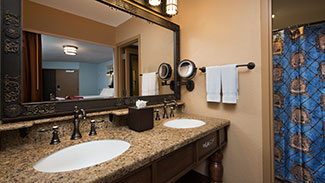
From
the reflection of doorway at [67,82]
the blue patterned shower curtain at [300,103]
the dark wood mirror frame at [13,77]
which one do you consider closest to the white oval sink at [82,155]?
the dark wood mirror frame at [13,77]

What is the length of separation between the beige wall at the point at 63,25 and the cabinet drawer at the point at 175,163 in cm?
95

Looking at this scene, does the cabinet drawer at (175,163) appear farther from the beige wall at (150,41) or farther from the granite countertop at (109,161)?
the beige wall at (150,41)

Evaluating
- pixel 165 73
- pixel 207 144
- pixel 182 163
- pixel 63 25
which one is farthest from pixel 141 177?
pixel 165 73

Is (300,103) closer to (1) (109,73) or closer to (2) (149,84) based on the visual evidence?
(2) (149,84)

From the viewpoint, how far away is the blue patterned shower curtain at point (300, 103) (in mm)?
1402

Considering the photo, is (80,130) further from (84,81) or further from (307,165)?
(307,165)

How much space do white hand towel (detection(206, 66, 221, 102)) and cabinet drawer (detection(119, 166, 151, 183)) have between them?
0.96 meters

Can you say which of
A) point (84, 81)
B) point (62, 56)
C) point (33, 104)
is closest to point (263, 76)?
point (84, 81)

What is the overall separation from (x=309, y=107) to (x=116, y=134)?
1.93 m

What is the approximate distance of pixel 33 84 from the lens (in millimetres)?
787

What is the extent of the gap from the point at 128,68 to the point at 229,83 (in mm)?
933

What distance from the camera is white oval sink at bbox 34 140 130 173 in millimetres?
625

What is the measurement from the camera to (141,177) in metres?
0.61

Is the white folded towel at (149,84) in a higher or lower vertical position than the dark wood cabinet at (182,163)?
higher
